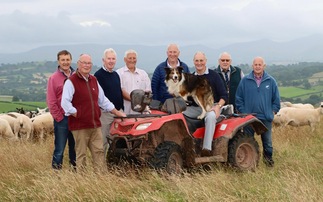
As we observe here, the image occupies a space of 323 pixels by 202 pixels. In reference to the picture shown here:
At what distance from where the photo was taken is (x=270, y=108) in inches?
363

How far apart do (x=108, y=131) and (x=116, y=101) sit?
20.5 inches

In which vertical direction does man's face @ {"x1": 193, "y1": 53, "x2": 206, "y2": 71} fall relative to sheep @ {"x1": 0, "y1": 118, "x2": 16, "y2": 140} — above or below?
above

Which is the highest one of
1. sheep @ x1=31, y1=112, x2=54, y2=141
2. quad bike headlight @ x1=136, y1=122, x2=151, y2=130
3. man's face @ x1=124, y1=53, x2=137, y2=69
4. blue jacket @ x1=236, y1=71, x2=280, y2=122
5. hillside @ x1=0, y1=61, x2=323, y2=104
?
man's face @ x1=124, y1=53, x2=137, y2=69

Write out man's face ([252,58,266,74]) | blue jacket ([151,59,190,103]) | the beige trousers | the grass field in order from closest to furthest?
the grass field, the beige trousers, blue jacket ([151,59,190,103]), man's face ([252,58,266,74])

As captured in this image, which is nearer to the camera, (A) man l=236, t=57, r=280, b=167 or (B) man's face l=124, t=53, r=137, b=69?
(B) man's face l=124, t=53, r=137, b=69

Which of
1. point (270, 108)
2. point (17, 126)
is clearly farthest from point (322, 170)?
point (17, 126)

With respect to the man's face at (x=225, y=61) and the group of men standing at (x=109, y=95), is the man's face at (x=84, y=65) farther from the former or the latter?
the man's face at (x=225, y=61)

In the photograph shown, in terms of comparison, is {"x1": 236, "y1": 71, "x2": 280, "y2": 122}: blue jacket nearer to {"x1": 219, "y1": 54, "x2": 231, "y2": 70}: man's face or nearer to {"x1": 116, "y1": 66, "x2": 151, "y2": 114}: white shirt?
{"x1": 219, "y1": 54, "x2": 231, "y2": 70}: man's face

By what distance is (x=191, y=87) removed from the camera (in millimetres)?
7879

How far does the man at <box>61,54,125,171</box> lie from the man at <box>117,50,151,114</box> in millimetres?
1041

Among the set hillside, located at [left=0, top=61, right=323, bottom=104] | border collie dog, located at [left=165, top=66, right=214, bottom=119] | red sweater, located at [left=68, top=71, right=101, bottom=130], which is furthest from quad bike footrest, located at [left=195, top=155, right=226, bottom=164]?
hillside, located at [left=0, top=61, right=323, bottom=104]

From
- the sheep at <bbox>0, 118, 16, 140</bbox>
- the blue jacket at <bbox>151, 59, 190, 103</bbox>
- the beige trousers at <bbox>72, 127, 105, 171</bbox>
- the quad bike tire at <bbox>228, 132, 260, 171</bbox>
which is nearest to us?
the beige trousers at <bbox>72, 127, 105, 171</bbox>

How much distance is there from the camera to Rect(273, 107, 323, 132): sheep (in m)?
16.1

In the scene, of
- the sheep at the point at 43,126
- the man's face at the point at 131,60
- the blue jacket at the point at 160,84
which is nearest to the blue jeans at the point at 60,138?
the man's face at the point at 131,60
